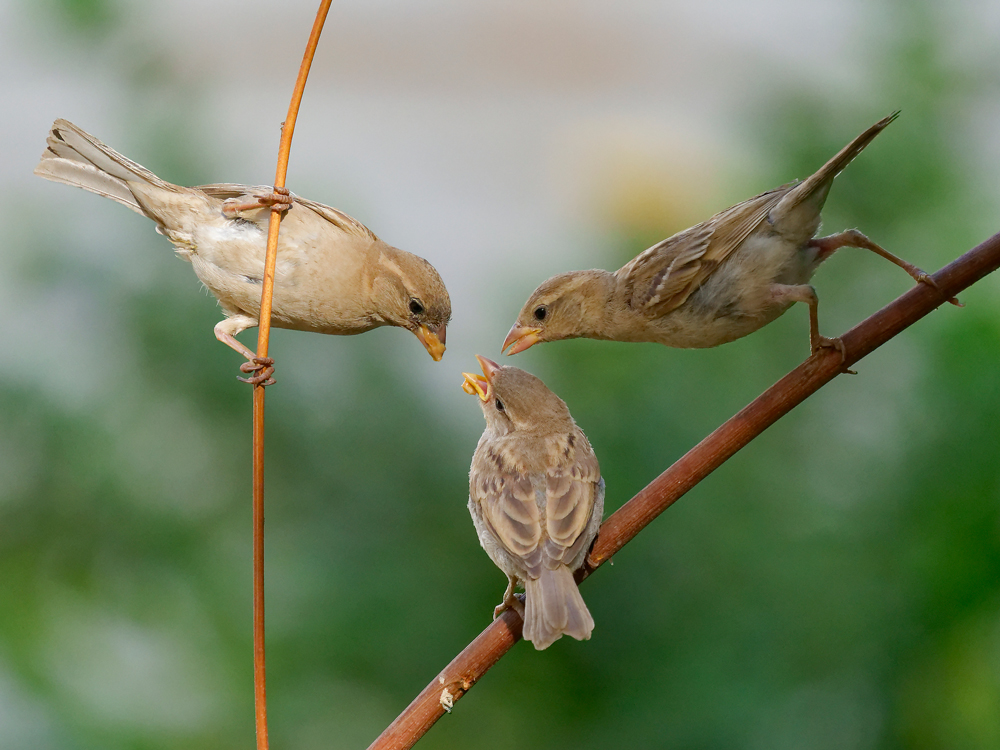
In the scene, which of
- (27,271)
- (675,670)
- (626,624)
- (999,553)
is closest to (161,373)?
(27,271)

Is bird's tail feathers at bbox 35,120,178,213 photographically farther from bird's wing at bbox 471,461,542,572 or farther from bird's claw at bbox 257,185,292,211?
bird's wing at bbox 471,461,542,572

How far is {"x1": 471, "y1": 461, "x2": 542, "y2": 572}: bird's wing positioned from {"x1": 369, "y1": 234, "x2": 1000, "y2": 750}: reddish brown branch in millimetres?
167

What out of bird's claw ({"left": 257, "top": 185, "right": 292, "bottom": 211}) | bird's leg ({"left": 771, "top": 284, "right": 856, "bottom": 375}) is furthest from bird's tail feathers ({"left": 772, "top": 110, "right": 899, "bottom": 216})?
bird's claw ({"left": 257, "top": 185, "right": 292, "bottom": 211})

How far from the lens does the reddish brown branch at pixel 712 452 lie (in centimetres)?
129

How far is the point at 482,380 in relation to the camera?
2021 mm

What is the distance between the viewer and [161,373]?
10.6 feet

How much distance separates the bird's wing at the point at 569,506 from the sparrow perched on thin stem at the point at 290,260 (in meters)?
0.33

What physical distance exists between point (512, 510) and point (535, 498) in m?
0.05

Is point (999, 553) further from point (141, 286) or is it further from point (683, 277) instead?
point (141, 286)

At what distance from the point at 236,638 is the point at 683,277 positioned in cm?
206

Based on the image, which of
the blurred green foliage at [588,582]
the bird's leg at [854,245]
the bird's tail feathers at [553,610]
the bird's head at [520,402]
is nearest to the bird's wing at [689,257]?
the bird's leg at [854,245]

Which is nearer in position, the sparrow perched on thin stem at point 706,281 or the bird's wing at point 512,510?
the bird's wing at point 512,510

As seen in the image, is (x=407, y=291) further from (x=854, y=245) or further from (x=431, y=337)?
(x=854, y=245)

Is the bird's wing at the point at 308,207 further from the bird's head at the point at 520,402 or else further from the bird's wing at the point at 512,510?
the bird's wing at the point at 512,510
